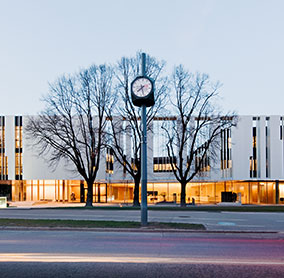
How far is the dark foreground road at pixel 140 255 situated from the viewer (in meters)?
7.50

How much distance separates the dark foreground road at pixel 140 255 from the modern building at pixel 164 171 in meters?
30.0

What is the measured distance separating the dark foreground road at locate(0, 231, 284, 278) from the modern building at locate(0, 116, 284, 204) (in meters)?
30.0

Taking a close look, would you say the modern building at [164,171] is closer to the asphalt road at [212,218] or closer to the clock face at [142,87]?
the asphalt road at [212,218]

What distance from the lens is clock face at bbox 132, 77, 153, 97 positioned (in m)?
15.1

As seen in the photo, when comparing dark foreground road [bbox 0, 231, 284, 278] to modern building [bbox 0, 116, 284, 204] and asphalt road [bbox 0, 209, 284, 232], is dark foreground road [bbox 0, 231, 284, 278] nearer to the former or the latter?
asphalt road [bbox 0, 209, 284, 232]

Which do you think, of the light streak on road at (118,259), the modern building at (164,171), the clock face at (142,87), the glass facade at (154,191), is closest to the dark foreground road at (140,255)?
the light streak on road at (118,259)

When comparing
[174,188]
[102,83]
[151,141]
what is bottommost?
[174,188]

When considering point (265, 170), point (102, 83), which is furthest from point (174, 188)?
point (102, 83)

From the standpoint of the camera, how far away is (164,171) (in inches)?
1836

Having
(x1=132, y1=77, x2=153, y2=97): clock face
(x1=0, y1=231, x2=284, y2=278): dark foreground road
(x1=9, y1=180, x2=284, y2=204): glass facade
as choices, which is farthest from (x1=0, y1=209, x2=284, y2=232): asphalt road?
(x1=9, y1=180, x2=284, y2=204): glass facade

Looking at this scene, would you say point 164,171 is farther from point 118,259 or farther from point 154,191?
point 118,259

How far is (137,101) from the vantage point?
15258mm

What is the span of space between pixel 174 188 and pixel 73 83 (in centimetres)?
2387

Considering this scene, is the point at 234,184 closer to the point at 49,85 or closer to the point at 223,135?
the point at 223,135
